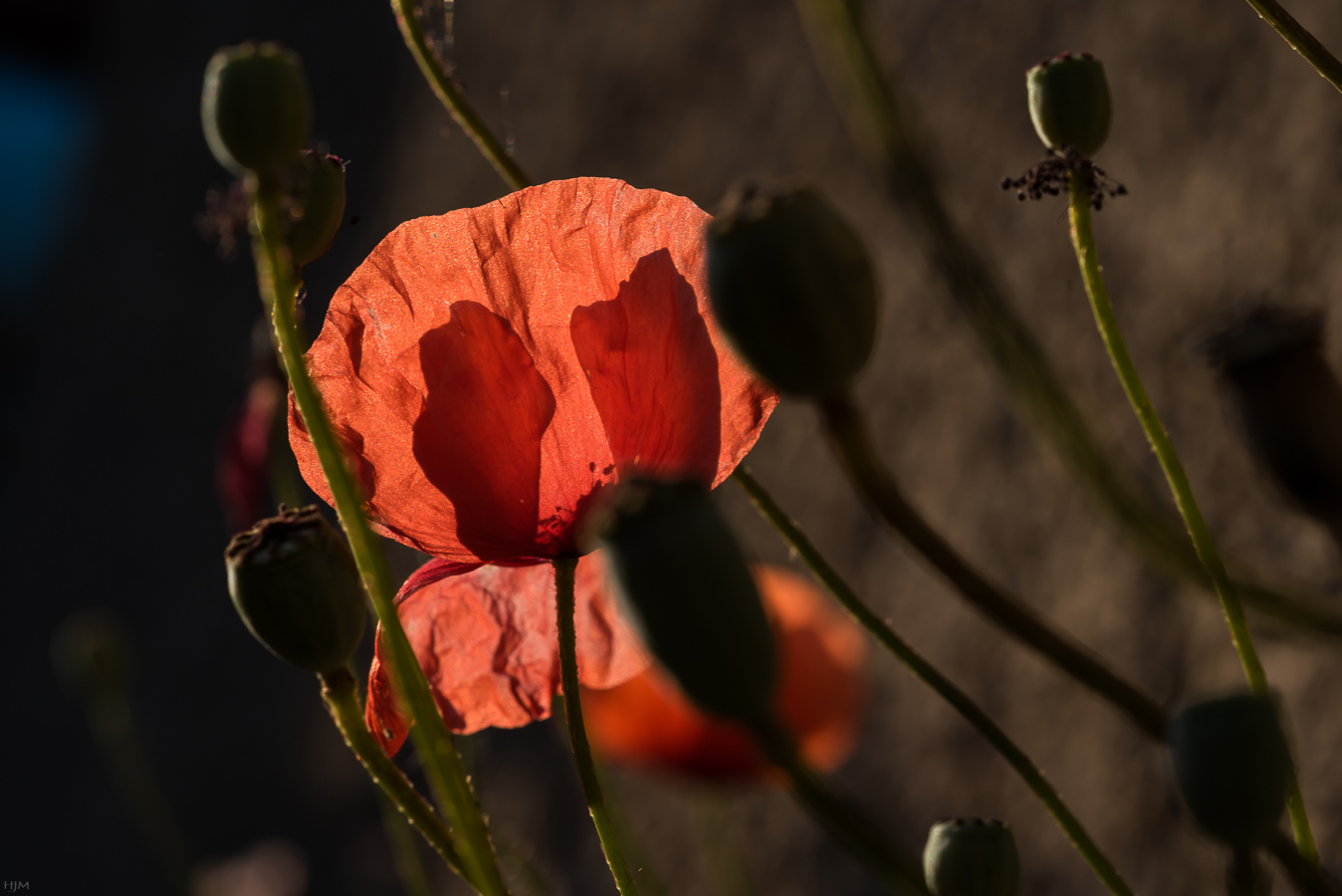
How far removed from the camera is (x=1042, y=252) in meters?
1.26

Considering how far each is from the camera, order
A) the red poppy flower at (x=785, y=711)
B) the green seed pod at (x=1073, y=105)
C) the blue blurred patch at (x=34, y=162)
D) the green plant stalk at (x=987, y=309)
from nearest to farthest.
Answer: the green plant stalk at (x=987, y=309) → the green seed pod at (x=1073, y=105) → the red poppy flower at (x=785, y=711) → the blue blurred patch at (x=34, y=162)

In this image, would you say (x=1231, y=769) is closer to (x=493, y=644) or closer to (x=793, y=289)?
(x=793, y=289)

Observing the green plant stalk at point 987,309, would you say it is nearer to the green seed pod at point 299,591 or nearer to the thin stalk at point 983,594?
the thin stalk at point 983,594

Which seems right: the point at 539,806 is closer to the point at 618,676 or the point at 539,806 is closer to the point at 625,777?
the point at 625,777

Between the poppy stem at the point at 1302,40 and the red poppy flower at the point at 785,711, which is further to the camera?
the red poppy flower at the point at 785,711

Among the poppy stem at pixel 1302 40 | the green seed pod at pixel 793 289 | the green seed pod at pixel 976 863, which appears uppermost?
the poppy stem at pixel 1302 40

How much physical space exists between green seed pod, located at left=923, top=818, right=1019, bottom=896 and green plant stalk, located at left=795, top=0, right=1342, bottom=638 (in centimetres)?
6

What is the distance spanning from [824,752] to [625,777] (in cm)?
105

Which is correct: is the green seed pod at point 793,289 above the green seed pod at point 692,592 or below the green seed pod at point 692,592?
above

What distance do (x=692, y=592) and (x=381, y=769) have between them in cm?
11

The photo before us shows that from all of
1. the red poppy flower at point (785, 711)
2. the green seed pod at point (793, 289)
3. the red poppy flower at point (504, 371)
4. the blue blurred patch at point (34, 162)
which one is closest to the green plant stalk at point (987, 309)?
the green seed pod at point (793, 289)

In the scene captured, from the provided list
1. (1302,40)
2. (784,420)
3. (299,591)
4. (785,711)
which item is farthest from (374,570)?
(784,420)

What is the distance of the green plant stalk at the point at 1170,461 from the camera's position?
18 cm

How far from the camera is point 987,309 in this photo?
4.4 inches
